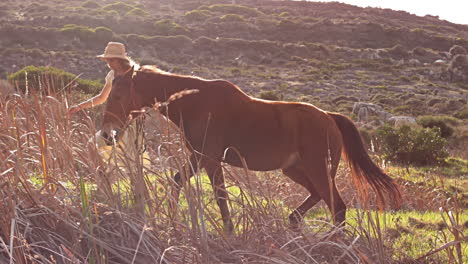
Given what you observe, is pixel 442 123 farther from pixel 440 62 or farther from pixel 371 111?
pixel 440 62

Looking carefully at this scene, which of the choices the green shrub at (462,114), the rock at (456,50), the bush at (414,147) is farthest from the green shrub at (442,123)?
the rock at (456,50)

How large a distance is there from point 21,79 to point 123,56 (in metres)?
14.4

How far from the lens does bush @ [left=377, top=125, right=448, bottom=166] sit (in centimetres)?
1360

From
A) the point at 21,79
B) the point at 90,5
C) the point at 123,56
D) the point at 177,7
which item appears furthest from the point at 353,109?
the point at 177,7

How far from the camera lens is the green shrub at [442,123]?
2108 centimetres

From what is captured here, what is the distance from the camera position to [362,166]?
172 inches

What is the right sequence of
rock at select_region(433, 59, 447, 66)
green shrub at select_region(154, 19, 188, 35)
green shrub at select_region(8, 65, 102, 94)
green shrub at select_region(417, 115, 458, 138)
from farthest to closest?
green shrub at select_region(154, 19, 188, 35), rock at select_region(433, 59, 447, 66), green shrub at select_region(417, 115, 458, 138), green shrub at select_region(8, 65, 102, 94)

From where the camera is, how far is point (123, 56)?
532cm

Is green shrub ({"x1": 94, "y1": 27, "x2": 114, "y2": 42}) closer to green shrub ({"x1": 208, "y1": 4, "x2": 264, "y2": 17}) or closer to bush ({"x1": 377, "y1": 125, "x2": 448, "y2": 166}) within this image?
green shrub ({"x1": 208, "y1": 4, "x2": 264, "y2": 17})

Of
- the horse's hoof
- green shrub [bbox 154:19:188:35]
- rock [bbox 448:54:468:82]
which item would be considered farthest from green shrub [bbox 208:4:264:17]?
the horse's hoof

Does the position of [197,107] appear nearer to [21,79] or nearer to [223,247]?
[223,247]

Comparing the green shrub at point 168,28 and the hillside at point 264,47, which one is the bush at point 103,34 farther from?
the green shrub at point 168,28

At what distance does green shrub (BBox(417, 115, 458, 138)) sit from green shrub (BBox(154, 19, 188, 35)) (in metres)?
28.2

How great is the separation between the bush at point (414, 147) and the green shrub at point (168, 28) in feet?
112
